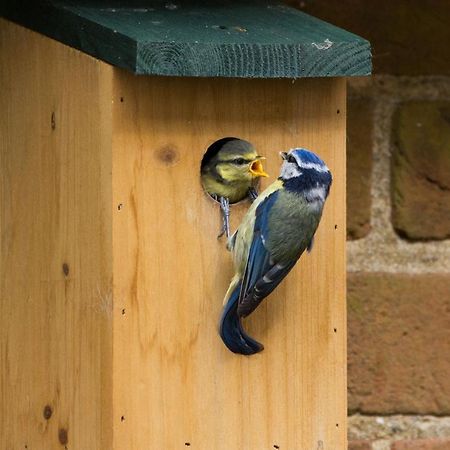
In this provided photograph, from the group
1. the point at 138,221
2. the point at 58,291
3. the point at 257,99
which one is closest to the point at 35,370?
the point at 58,291

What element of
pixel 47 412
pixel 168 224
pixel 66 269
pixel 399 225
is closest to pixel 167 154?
pixel 168 224

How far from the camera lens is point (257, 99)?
1880 mm

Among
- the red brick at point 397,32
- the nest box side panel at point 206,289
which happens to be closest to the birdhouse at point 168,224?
the nest box side panel at point 206,289

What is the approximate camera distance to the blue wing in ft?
5.96

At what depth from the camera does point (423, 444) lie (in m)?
2.24

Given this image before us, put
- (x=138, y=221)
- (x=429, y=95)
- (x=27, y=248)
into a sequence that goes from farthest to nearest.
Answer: (x=429, y=95) < (x=27, y=248) < (x=138, y=221)

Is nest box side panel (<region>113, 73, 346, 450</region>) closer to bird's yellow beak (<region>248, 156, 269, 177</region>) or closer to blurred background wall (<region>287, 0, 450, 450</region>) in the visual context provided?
bird's yellow beak (<region>248, 156, 269, 177</region>)

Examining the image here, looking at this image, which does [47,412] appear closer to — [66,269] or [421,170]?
[66,269]

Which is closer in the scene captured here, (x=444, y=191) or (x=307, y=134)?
(x=307, y=134)

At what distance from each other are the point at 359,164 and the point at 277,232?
0.41 meters

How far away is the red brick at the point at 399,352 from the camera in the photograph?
88.3 inches

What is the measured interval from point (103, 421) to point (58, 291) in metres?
0.17

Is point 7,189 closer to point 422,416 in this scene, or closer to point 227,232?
point 227,232

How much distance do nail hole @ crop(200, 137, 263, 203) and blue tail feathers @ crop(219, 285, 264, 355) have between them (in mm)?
115
